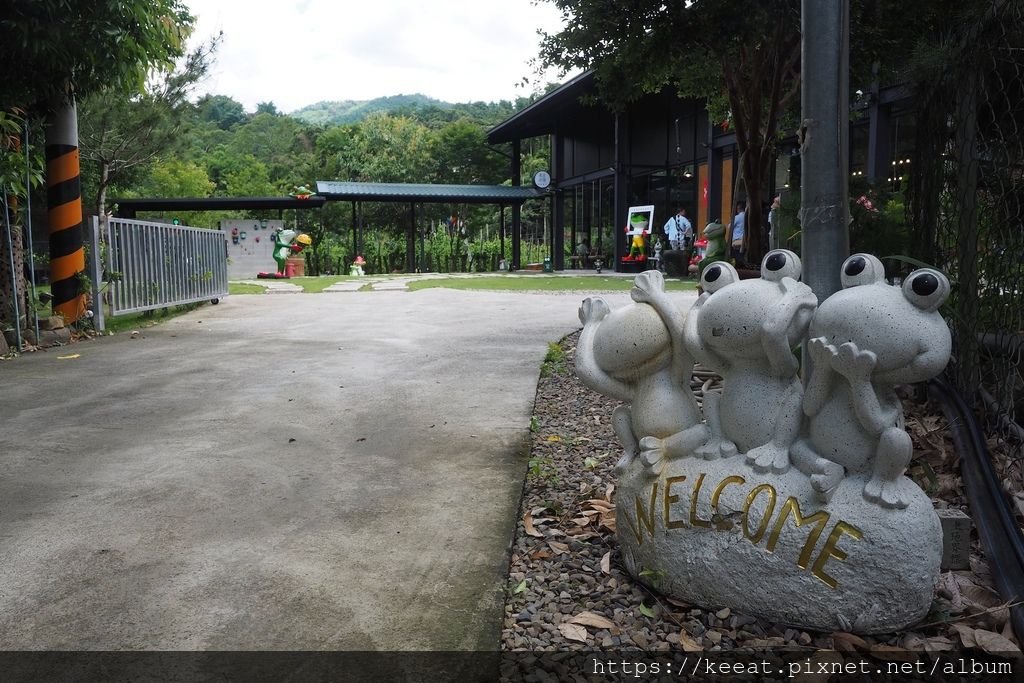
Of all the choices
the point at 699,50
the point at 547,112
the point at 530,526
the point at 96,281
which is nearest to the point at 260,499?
the point at 530,526

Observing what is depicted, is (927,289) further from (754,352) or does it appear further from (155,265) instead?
(155,265)

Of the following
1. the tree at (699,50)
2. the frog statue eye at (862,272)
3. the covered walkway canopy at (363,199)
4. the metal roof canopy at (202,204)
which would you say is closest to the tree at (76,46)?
the tree at (699,50)

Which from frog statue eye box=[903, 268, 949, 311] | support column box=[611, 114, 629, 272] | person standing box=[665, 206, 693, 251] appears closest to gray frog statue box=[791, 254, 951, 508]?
frog statue eye box=[903, 268, 949, 311]

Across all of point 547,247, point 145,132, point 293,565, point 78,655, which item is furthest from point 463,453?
point 547,247

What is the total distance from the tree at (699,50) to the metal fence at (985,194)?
2.17 meters

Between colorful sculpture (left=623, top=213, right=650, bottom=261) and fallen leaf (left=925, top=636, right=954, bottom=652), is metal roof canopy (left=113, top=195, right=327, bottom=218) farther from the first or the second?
fallen leaf (left=925, top=636, right=954, bottom=652)

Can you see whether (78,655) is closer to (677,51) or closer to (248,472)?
(248,472)

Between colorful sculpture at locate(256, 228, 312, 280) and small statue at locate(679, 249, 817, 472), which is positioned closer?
small statue at locate(679, 249, 817, 472)

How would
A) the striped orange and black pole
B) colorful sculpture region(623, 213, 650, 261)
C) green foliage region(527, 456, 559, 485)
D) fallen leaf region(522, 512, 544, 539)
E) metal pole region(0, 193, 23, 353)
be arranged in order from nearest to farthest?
fallen leaf region(522, 512, 544, 539)
green foliage region(527, 456, 559, 485)
metal pole region(0, 193, 23, 353)
the striped orange and black pole
colorful sculpture region(623, 213, 650, 261)

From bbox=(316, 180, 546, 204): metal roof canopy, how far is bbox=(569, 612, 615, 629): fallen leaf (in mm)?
20819

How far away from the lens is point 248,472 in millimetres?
3383

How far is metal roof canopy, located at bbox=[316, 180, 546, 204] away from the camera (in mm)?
22078

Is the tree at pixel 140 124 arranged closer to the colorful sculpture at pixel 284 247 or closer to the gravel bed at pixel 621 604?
the colorful sculpture at pixel 284 247

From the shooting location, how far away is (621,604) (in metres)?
2.20
